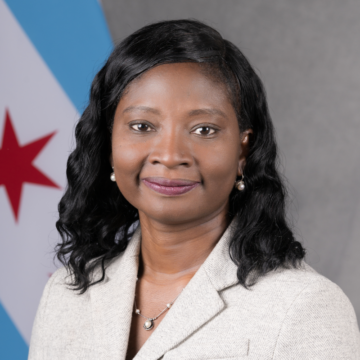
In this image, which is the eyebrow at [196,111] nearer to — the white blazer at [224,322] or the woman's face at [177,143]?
the woman's face at [177,143]

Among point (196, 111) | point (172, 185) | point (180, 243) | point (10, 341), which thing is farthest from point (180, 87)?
point (10, 341)

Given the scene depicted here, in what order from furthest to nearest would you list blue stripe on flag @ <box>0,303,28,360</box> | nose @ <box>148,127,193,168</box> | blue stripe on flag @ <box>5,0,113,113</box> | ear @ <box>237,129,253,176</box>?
blue stripe on flag @ <box>5,0,113,113</box> → blue stripe on flag @ <box>0,303,28,360</box> → ear @ <box>237,129,253,176</box> → nose @ <box>148,127,193,168</box>

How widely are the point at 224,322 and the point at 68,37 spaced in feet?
6.88

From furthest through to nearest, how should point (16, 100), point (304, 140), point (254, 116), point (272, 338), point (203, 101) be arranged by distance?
1. point (304, 140)
2. point (16, 100)
3. point (254, 116)
4. point (203, 101)
5. point (272, 338)

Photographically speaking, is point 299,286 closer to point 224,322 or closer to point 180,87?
point 224,322

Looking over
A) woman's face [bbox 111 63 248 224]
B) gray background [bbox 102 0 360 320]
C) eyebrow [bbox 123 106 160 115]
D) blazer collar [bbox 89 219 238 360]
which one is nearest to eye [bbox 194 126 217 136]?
woman's face [bbox 111 63 248 224]

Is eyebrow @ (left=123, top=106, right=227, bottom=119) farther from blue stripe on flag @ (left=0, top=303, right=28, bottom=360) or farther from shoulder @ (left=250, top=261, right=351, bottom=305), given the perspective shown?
blue stripe on flag @ (left=0, top=303, right=28, bottom=360)

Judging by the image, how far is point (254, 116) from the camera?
79.2 inches

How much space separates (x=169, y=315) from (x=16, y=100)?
174cm

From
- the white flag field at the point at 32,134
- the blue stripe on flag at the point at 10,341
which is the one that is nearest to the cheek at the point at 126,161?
the white flag field at the point at 32,134

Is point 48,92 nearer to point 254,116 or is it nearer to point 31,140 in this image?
point 31,140

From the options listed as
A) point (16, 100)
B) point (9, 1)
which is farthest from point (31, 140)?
point (9, 1)

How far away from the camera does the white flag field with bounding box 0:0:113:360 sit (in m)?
3.04

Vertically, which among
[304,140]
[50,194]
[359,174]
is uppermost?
[50,194]
